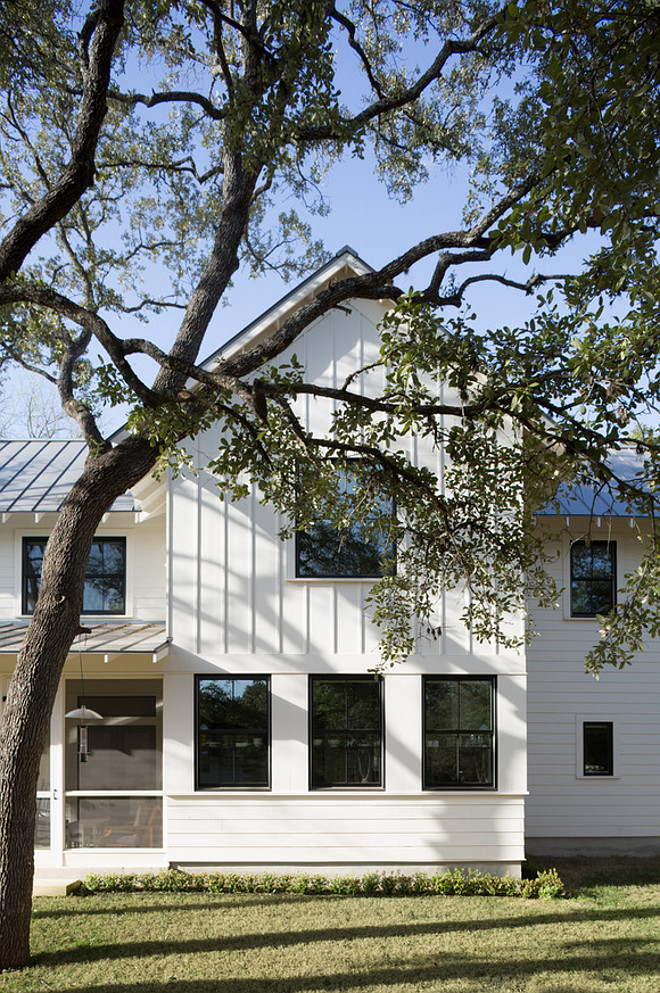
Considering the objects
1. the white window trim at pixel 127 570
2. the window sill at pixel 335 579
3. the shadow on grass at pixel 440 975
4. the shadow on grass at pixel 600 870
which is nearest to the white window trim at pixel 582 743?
the shadow on grass at pixel 600 870

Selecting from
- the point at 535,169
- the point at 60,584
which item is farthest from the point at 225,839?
the point at 535,169

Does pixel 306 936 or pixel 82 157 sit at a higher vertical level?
pixel 82 157

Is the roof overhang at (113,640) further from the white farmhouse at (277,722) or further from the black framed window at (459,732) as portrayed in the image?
the black framed window at (459,732)

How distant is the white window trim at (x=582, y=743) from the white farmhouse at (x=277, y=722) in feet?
7.37

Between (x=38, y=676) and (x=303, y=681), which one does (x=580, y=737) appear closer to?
(x=303, y=681)

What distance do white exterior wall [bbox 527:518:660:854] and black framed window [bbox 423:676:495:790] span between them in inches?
86.7

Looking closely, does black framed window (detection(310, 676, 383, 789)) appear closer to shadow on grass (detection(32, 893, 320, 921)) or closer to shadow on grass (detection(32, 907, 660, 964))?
shadow on grass (detection(32, 893, 320, 921))

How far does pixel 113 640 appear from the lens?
36.6 feet

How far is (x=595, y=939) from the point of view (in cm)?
872

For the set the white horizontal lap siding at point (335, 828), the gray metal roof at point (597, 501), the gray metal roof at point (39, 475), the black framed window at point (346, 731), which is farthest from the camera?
the gray metal roof at point (39, 475)

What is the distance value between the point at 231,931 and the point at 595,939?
12.8ft

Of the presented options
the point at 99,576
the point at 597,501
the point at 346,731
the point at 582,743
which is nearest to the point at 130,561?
the point at 99,576

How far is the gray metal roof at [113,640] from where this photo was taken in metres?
10.4

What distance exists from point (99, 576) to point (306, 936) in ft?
21.4
